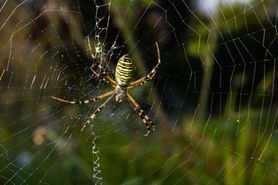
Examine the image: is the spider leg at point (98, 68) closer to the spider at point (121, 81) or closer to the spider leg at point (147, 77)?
the spider at point (121, 81)

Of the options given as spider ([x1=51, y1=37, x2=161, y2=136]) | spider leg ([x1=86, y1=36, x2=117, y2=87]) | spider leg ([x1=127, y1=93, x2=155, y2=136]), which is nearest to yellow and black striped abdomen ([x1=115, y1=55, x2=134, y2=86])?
spider ([x1=51, y1=37, x2=161, y2=136])

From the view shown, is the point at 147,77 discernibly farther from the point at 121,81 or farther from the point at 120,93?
the point at 120,93

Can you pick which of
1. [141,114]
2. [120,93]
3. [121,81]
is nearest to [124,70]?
[121,81]

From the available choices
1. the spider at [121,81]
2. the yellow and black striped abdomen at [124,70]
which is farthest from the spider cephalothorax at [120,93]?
the yellow and black striped abdomen at [124,70]

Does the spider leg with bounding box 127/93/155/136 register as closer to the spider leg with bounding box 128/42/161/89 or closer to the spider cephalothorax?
the spider cephalothorax

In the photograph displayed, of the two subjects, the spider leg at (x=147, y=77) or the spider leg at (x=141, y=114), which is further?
the spider leg at (x=141, y=114)

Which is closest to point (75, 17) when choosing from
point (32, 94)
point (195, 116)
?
point (32, 94)
